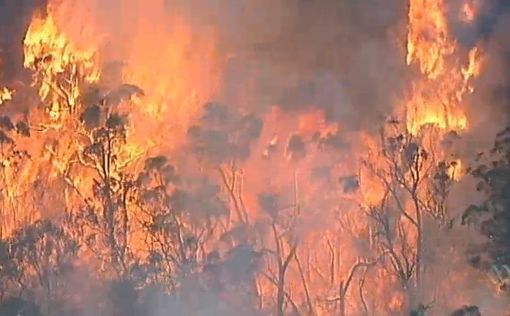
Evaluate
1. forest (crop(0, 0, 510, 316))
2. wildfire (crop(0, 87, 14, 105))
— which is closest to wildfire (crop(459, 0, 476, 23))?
forest (crop(0, 0, 510, 316))

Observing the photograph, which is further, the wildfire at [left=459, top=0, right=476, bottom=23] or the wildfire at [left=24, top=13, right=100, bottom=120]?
the wildfire at [left=24, top=13, right=100, bottom=120]

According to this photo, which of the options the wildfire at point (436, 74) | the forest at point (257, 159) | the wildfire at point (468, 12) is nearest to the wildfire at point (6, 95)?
the forest at point (257, 159)

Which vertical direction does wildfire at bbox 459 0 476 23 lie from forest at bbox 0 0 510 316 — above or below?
above

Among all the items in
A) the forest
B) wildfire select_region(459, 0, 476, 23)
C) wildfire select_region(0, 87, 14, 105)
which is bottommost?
the forest

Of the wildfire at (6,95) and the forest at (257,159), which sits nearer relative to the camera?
the forest at (257,159)

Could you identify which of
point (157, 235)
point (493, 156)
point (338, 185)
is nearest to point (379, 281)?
point (338, 185)

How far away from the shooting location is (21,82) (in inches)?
108

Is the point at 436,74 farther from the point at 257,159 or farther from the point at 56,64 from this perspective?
the point at 56,64

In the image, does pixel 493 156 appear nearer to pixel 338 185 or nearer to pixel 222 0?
pixel 338 185

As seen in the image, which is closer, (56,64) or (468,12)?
(468,12)

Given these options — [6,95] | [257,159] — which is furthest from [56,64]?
[257,159]

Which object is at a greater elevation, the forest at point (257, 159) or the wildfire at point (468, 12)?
the wildfire at point (468, 12)

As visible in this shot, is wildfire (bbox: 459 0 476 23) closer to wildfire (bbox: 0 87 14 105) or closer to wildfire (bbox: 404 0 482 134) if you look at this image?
wildfire (bbox: 404 0 482 134)

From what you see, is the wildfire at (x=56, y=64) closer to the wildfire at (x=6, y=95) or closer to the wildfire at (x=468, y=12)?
the wildfire at (x=6, y=95)
